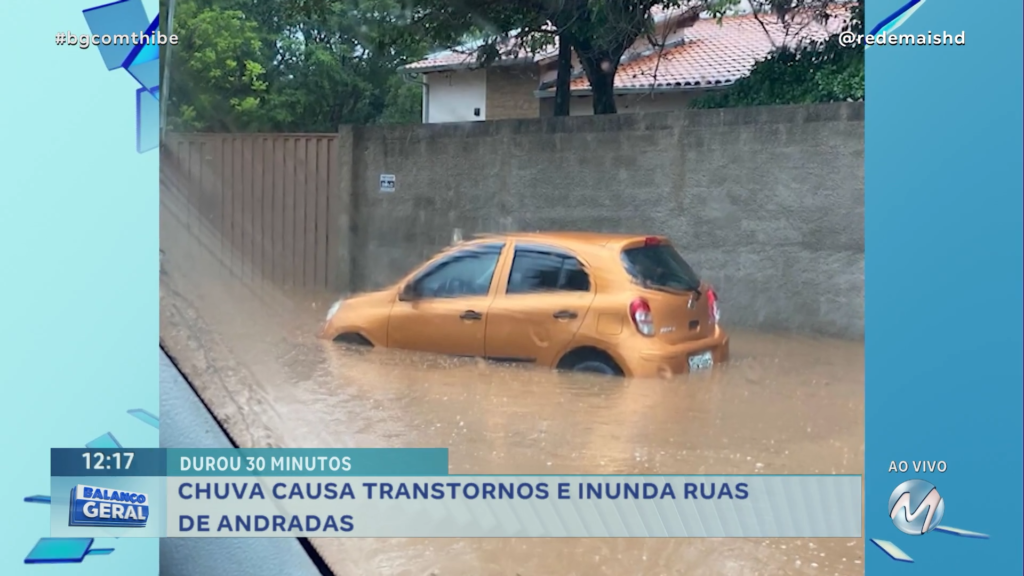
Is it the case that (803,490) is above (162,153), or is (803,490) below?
below

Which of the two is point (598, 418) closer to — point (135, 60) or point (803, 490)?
point (803, 490)

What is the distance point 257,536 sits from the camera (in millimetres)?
3625

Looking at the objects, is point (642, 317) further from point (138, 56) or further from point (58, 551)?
point (58, 551)

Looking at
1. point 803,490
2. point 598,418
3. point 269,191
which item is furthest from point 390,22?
point 803,490

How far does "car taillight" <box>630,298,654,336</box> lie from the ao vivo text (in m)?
1.10

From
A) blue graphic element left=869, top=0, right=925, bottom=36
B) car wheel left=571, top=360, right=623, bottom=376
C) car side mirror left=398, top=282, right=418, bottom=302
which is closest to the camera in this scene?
blue graphic element left=869, top=0, right=925, bottom=36

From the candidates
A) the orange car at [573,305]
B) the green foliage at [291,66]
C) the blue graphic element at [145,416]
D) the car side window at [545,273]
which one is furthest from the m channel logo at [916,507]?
the blue graphic element at [145,416]

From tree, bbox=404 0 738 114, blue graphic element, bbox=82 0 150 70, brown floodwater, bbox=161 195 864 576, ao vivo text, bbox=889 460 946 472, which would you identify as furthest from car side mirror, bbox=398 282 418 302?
ao vivo text, bbox=889 460 946 472

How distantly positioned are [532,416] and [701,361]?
72 centimetres

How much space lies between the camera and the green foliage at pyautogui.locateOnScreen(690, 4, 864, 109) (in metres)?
3.49

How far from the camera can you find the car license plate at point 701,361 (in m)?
3.49

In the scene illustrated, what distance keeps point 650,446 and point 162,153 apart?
7.59 ft

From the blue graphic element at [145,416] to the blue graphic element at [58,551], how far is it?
541 millimetres

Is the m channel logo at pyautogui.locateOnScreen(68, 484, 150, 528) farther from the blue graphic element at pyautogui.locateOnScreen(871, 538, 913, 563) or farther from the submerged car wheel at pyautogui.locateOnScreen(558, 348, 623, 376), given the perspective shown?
the blue graphic element at pyautogui.locateOnScreen(871, 538, 913, 563)
